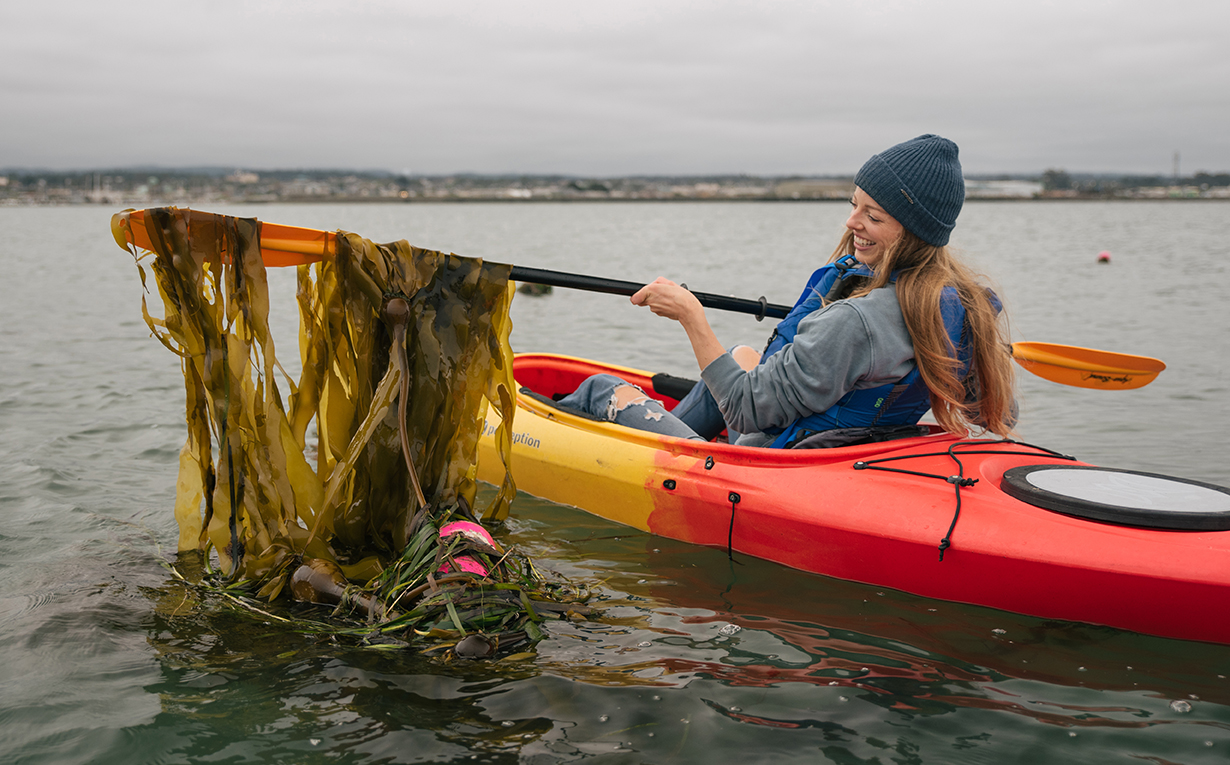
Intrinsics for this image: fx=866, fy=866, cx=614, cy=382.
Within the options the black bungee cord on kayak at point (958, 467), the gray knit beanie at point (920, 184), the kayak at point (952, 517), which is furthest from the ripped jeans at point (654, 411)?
the gray knit beanie at point (920, 184)

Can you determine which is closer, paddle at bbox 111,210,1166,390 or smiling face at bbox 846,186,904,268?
paddle at bbox 111,210,1166,390

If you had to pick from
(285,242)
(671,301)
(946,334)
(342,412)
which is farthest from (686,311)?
(285,242)

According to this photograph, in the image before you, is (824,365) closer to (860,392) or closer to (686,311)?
(860,392)

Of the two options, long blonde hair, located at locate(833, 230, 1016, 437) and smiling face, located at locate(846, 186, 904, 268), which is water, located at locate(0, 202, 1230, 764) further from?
smiling face, located at locate(846, 186, 904, 268)

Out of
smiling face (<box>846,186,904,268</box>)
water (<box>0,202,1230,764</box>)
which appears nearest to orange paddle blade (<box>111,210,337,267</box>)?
water (<box>0,202,1230,764</box>)

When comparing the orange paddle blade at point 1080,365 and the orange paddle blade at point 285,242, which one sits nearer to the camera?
the orange paddle blade at point 285,242

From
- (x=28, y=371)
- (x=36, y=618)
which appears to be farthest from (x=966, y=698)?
(x=28, y=371)

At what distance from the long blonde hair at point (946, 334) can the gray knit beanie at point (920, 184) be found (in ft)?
0.29

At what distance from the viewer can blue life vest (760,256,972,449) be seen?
3.67 meters

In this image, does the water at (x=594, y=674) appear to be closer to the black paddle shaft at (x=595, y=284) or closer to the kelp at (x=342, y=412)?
the kelp at (x=342, y=412)

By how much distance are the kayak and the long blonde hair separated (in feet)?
0.59

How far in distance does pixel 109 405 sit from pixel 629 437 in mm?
5432

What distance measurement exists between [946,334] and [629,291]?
1467 millimetres

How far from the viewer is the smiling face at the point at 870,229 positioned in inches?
140
